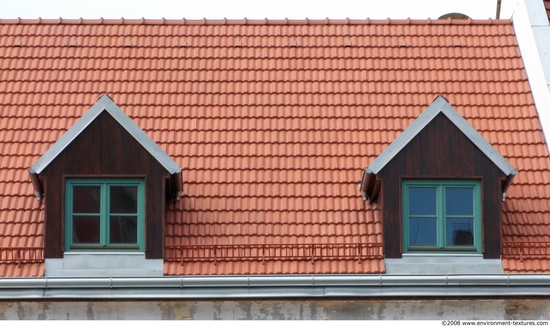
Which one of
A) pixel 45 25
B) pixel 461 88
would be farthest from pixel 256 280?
pixel 45 25

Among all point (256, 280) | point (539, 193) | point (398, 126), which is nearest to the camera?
point (256, 280)

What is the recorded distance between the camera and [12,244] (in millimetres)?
15141

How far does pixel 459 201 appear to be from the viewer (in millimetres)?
15070

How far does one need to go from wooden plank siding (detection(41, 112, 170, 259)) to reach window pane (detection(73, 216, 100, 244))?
0.19 meters

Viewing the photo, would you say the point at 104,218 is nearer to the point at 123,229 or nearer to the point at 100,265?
the point at 123,229

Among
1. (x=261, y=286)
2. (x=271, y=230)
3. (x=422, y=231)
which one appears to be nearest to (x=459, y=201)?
(x=422, y=231)

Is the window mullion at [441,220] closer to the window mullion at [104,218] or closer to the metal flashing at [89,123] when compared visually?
the metal flashing at [89,123]

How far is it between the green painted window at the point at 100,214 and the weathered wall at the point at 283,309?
756 millimetres

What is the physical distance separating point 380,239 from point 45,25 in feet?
22.7

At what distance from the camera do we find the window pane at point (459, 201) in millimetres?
15023

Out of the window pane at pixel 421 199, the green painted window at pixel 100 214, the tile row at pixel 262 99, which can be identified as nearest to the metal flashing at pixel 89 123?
the green painted window at pixel 100 214

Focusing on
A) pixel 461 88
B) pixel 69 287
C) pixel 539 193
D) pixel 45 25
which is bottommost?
pixel 69 287

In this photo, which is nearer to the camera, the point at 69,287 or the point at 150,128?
the point at 69,287

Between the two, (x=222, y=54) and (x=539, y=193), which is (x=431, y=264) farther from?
(x=222, y=54)
